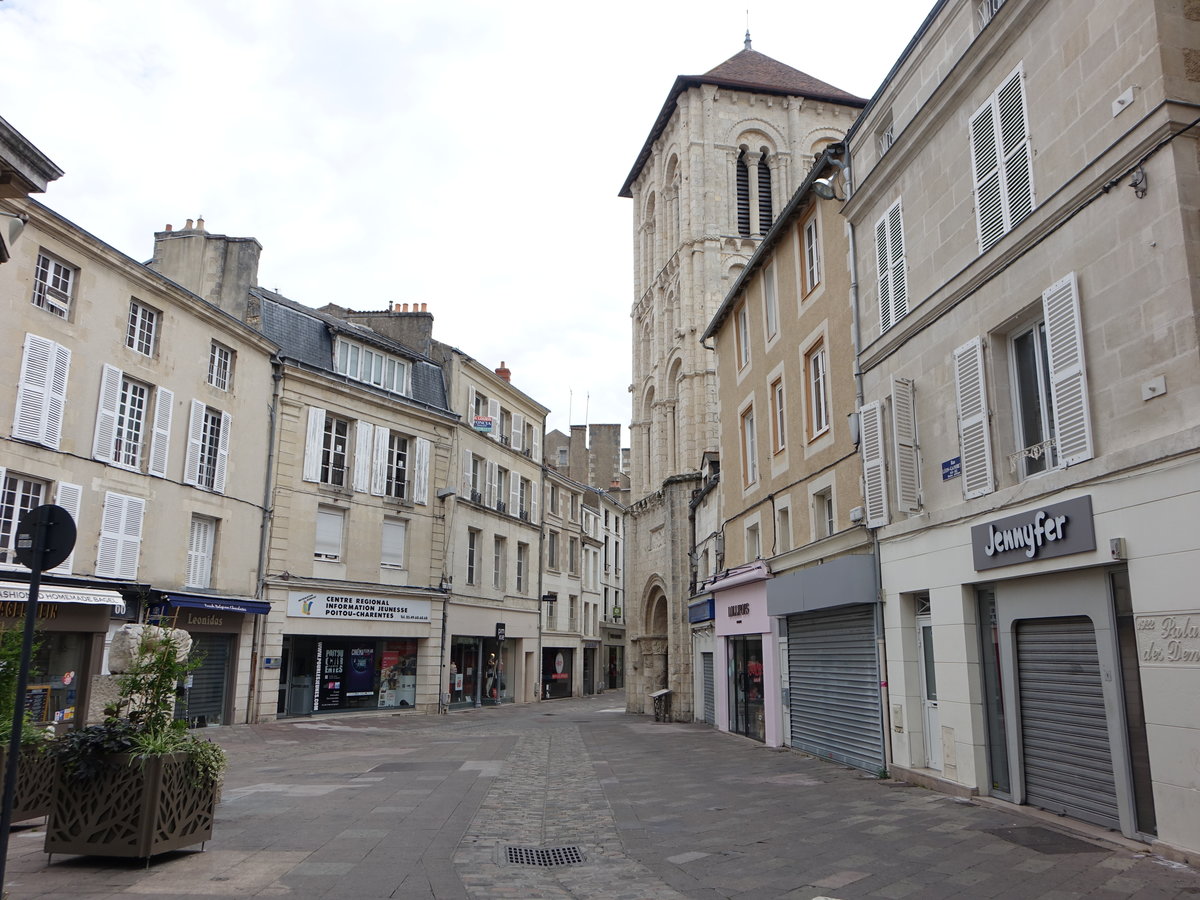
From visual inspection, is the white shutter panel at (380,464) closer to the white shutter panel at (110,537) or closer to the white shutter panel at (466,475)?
the white shutter panel at (466,475)

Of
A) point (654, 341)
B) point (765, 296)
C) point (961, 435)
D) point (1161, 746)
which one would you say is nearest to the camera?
point (1161, 746)

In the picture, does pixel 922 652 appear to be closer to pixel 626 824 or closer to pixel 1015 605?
pixel 1015 605

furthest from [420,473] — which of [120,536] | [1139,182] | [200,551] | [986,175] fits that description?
[1139,182]

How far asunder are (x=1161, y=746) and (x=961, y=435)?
3.84 meters

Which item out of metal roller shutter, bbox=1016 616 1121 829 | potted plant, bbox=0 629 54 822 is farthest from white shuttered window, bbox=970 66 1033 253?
potted plant, bbox=0 629 54 822

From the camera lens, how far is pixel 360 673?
24.9 metres

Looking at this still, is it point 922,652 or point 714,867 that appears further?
point 922,652

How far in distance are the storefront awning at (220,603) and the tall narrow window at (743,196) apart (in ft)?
65.6

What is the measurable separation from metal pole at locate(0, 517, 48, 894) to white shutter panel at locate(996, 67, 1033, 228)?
8.76 meters

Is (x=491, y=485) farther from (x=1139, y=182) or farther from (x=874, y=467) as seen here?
(x=1139, y=182)

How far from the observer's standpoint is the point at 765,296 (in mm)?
17656

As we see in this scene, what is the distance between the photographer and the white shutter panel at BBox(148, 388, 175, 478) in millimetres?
18406

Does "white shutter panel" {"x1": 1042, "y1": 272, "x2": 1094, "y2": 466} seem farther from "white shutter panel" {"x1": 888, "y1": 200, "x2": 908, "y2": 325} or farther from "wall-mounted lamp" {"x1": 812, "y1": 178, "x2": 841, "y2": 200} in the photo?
"wall-mounted lamp" {"x1": 812, "y1": 178, "x2": 841, "y2": 200}

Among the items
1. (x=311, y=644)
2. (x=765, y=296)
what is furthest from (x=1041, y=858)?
(x=311, y=644)
